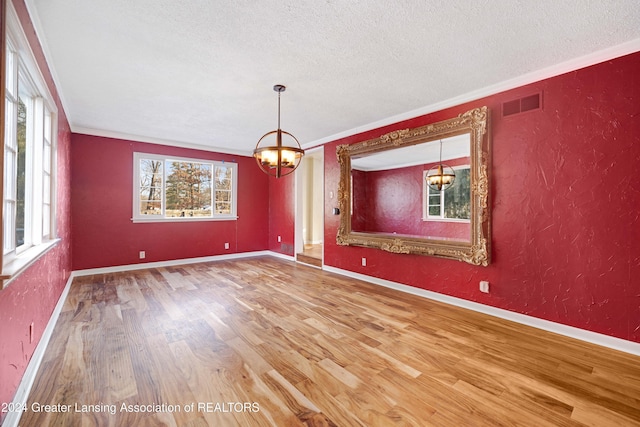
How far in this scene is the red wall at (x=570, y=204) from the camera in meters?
2.28

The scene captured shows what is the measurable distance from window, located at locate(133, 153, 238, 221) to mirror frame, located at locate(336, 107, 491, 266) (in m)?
3.22

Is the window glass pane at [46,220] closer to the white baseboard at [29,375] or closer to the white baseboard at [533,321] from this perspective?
the white baseboard at [29,375]

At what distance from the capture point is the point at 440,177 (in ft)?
11.9

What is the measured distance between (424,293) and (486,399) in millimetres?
1982

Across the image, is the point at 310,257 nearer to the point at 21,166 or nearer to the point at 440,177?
the point at 440,177

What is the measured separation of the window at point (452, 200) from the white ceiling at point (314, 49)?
37.2 inches

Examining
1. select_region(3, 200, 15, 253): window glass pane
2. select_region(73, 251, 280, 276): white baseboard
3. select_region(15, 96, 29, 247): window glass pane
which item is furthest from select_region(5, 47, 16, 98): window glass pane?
select_region(73, 251, 280, 276): white baseboard

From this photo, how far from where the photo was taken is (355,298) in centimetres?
356

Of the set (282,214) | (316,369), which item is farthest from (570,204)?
(282,214)

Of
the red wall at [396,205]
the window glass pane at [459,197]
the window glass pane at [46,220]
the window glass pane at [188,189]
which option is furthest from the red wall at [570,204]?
the window glass pane at [188,189]

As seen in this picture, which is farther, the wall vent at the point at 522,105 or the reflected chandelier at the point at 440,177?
the reflected chandelier at the point at 440,177

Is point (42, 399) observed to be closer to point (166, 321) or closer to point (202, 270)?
point (166, 321)

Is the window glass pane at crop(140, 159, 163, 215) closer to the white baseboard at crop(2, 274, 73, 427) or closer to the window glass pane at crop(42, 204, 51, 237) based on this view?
the window glass pane at crop(42, 204, 51, 237)

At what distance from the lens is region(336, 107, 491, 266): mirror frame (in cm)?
305
